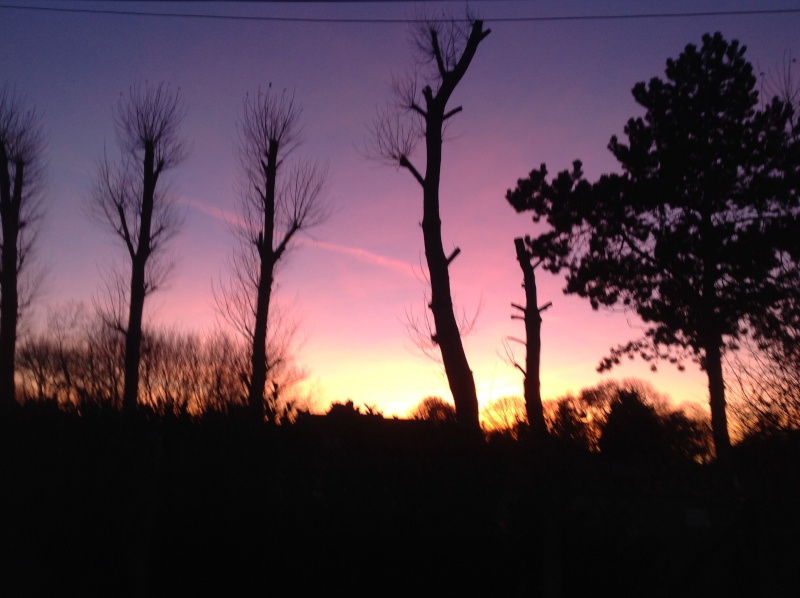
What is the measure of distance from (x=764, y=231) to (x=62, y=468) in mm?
16499

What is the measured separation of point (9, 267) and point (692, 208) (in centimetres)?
1968

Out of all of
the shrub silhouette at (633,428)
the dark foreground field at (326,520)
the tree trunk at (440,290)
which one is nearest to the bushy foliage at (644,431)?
the shrub silhouette at (633,428)

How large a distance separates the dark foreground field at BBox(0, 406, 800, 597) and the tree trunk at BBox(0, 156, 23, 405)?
52.8 feet

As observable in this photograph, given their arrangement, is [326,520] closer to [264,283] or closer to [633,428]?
[264,283]

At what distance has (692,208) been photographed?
20031mm

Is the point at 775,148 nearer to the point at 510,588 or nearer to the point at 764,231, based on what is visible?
the point at 764,231

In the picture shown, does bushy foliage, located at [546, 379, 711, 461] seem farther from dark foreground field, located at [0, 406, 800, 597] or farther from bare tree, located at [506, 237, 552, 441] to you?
dark foreground field, located at [0, 406, 800, 597]

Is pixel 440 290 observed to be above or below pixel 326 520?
above

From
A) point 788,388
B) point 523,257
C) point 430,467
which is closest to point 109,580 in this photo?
point 430,467

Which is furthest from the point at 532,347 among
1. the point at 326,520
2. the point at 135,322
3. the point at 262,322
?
the point at 326,520

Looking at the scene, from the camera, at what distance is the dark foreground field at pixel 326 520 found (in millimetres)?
6863

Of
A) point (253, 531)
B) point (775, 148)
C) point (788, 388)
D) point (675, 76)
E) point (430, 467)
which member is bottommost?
point (253, 531)

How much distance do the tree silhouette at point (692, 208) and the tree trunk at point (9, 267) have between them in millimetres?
15517

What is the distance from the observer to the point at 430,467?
7.56m
